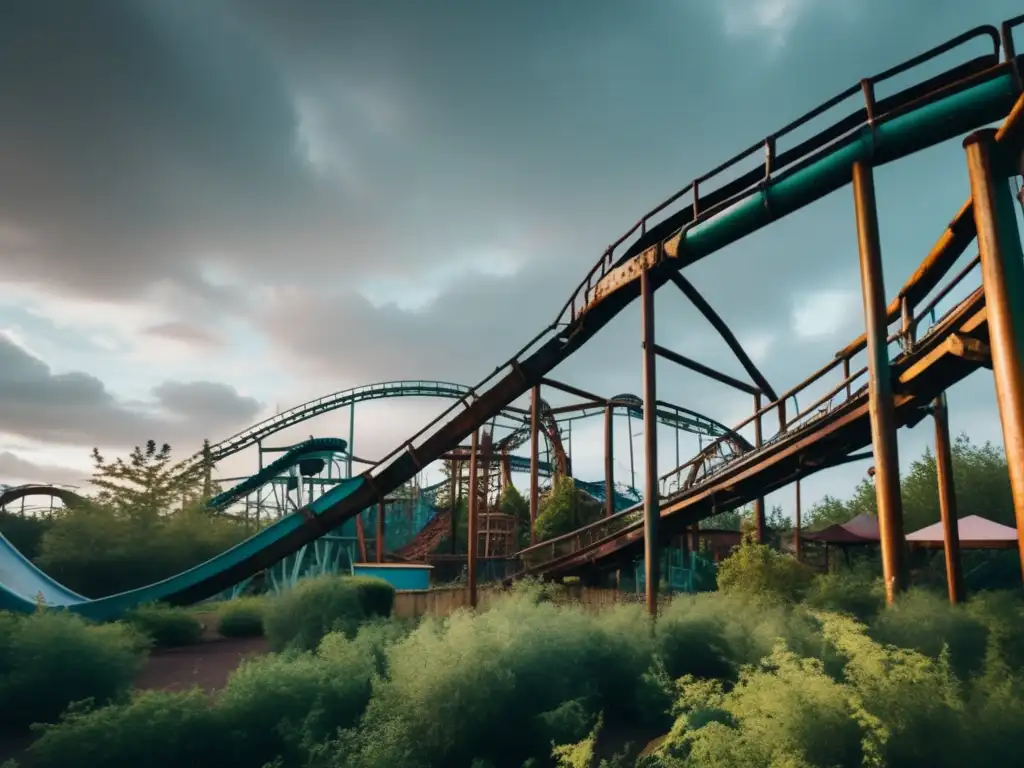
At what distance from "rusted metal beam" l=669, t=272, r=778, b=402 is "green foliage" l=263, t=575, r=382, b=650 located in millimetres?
7353

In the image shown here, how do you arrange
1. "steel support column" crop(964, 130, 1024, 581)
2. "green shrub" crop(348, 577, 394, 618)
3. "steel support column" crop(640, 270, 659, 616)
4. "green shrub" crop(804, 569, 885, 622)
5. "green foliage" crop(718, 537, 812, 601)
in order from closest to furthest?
"steel support column" crop(964, 130, 1024, 581), "green shrub" crop(804, 569, 885, 622), "green foliage" crop(718, 537, 812, 601), "steel support column" crop(640, 270, 659, 616), "green shrub" crop(348, 577, 394, 618)

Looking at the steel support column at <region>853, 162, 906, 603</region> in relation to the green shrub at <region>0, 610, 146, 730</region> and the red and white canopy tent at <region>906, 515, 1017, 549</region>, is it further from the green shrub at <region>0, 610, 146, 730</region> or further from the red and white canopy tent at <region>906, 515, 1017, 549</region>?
the red and white canopy tent at <region>906, 515, 1017, 549</region>

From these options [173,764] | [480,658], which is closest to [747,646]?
[480,658]

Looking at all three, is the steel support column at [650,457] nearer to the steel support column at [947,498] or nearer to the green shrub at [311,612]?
the steel support column at [947,498]

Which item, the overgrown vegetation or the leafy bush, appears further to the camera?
the leafy bush

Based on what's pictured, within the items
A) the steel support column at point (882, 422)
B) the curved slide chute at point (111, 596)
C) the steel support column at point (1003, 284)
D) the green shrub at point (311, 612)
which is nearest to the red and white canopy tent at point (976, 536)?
the steel support column at point (882, 422)

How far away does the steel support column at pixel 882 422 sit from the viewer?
7.05 meters

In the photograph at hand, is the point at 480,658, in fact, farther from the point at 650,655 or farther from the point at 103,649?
the point at 103,649

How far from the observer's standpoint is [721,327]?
11.5 metres

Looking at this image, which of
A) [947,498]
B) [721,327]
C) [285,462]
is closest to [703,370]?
[721,327]

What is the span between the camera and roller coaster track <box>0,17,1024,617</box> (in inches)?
302

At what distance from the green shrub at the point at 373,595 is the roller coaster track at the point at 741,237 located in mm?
3195

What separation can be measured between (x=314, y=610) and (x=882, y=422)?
Result: 28.1 feet

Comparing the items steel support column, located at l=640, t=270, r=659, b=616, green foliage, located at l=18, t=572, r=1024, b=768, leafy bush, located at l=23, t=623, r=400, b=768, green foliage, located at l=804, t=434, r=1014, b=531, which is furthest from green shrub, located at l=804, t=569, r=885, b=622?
green foliage, located at l=804, t=434, r=1014, b=531
